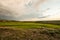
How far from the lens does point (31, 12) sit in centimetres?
294

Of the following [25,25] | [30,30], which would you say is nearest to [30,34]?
[30,30]

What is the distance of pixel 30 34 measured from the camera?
2.72 meters

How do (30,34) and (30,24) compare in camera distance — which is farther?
(30,24)

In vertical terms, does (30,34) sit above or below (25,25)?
below

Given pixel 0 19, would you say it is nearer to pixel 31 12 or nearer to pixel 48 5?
pixel 31 12

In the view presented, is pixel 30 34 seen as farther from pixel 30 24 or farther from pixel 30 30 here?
pixel 30 24

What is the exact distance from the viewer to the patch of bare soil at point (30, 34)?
104 inches

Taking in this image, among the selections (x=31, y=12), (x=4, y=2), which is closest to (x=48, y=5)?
(x=31, y=12)

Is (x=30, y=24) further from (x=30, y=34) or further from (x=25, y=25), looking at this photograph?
(x=30, y=34)

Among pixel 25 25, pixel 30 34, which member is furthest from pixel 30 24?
pixel 30 34

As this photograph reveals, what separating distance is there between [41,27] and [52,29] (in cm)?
19

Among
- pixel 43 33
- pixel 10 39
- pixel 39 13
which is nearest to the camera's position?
pixel 10 39

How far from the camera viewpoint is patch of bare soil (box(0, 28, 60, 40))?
2645 millimetres

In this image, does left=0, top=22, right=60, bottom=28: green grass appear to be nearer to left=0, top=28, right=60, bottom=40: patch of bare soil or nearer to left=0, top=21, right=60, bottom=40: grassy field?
left=0, top=21, right=60, bottom=40: grassy field
